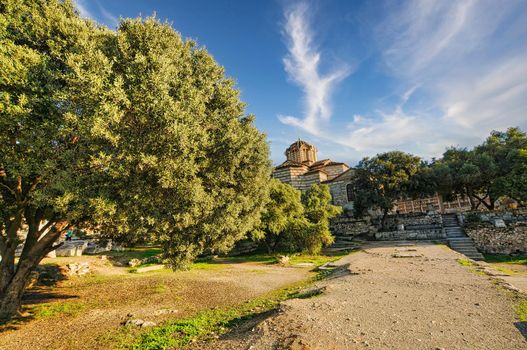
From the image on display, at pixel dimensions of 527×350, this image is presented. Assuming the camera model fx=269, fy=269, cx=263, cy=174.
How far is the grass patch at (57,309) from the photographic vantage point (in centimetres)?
988

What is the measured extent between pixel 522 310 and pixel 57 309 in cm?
1518

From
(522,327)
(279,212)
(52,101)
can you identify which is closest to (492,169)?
(279,212)

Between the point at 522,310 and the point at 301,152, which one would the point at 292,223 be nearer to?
the point at 522,310

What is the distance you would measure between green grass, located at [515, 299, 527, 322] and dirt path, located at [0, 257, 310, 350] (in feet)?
28.9

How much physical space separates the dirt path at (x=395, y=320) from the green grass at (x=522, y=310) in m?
0.16

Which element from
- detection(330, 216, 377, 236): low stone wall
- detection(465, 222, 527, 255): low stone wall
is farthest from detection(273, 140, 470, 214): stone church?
detection(465, 222, 527, 255): low stone wall

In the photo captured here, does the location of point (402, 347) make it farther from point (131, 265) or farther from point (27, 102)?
point (131, 265)

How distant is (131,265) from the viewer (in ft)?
68.2

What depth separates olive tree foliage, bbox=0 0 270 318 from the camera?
7.36 m

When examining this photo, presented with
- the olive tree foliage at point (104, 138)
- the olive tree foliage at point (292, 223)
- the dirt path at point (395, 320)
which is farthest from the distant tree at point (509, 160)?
the olive tree foliage at point (104, 138)

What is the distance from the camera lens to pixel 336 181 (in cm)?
4234

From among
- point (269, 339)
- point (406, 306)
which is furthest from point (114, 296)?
point (406, 306)

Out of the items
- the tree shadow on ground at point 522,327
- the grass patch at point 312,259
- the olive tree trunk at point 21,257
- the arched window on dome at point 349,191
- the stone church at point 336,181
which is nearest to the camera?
the tree shadow on ground at point 522,327

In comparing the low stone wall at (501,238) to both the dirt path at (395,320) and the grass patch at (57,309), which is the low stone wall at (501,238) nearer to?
the dirt path at (395,320)
